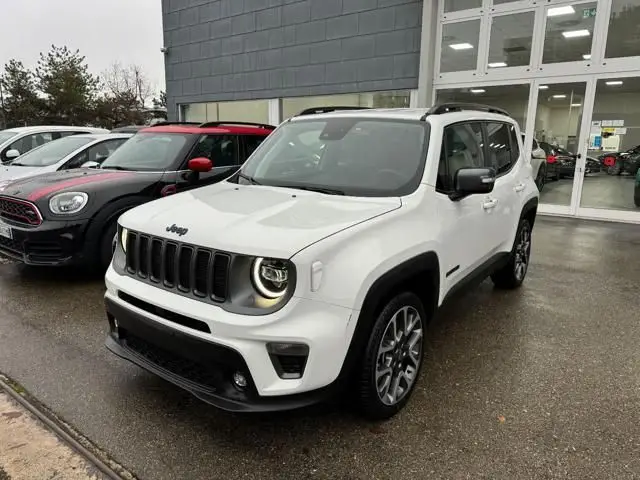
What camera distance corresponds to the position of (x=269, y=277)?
2.20 metres

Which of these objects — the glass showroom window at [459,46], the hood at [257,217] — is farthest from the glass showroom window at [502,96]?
the hood at [257,217]

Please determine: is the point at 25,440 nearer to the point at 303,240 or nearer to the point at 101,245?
the point at 303,240

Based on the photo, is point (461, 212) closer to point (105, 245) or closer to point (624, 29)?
point (105, 245)

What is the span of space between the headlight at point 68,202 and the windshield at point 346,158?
1.98m

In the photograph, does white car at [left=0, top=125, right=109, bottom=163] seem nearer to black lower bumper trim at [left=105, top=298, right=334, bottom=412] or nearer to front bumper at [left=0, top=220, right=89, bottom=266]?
front bumper at [left=0, top=220, right=89, bottom=266]

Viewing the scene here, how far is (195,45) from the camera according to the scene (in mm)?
13711

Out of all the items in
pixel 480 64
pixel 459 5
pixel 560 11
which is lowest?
pixel 480 64

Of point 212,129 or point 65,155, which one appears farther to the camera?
point 65,155

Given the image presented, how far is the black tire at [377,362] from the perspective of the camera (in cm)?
240

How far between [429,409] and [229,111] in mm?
12228

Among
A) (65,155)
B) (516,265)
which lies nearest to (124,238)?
(516,265)

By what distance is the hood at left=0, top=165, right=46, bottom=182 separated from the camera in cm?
724

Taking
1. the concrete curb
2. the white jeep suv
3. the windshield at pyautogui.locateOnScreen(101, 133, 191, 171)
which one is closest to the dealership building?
the windshield at pyautogui.locateOnScreen(101, 133, 191, 171)

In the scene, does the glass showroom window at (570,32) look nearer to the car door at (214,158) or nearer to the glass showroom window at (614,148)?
the glass showroom window at (614,148)
